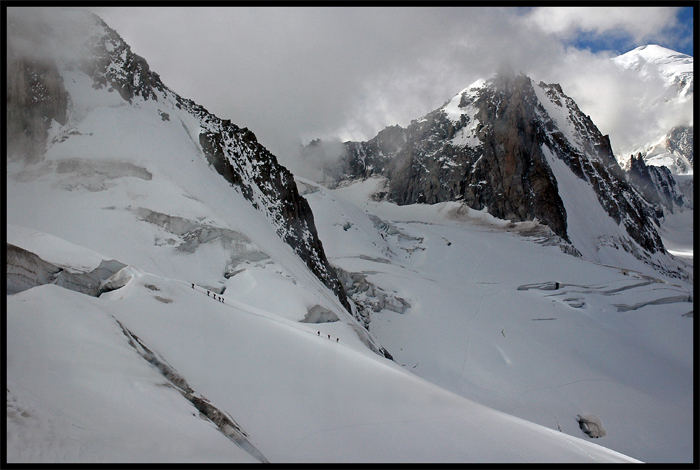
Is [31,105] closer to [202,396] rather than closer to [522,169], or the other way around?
[202,396]

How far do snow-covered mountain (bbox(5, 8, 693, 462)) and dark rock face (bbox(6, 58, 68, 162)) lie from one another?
0.13 m

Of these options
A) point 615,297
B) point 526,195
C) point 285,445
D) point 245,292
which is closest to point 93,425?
point 285,445

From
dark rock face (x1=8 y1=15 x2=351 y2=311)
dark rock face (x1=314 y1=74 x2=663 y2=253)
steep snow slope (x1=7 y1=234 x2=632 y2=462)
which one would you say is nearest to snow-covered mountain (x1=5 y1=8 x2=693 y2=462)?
steep snow slope (x1=7 y1=234 x2=632 y2=462)

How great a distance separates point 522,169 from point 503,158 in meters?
4.74

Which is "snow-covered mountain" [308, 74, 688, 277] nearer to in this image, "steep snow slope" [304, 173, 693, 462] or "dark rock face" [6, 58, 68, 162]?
"steep snow slope" [304, 173, 693, 462]

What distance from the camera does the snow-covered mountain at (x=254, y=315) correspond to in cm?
882

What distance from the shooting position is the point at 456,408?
13.2 m

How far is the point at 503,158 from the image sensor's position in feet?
372

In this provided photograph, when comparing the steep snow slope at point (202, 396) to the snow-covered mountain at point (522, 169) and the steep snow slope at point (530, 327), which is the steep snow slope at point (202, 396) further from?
the snow-covered mountain at point (522, 169)

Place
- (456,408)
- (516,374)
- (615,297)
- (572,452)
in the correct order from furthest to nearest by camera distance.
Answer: (615,297) < (516,374) < (456,408) < (572,452)

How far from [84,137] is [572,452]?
3328 cm

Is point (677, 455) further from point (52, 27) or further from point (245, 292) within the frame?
point (52, 27)

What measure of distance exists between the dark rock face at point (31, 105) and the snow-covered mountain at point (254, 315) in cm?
13

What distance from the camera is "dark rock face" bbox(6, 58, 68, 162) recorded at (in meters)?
32.8
